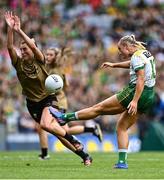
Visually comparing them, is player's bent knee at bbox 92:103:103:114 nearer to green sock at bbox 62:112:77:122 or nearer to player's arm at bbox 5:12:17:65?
green sock at bbox 62:112:77:122

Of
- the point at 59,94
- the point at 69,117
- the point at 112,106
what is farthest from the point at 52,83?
the point at 59,94

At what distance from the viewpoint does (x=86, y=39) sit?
2847 cm

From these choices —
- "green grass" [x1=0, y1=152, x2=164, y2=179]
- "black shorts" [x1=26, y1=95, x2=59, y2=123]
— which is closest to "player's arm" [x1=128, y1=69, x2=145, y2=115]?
"green grass" [x1=0, y1=152, x2=164, y2=179]

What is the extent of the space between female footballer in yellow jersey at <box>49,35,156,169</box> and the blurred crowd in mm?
9499

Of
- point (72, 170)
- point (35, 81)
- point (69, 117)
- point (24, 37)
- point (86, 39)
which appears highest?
point (86, 39)

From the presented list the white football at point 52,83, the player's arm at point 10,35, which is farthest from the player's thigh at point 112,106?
the player's arm at point 10,35

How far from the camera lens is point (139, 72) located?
1209 centimetres

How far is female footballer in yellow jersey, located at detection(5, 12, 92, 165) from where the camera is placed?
1312 cm

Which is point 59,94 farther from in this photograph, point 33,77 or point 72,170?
point 72,170

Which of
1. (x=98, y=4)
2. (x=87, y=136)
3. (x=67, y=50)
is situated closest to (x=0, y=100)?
(x=87, y=136)

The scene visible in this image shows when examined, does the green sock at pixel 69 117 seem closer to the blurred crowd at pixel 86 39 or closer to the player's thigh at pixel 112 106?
the player's thigh at pixel 112 106

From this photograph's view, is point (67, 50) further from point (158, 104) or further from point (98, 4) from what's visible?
point (98, 4)

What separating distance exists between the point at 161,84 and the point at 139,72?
1472 cm

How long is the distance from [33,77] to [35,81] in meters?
0.11
